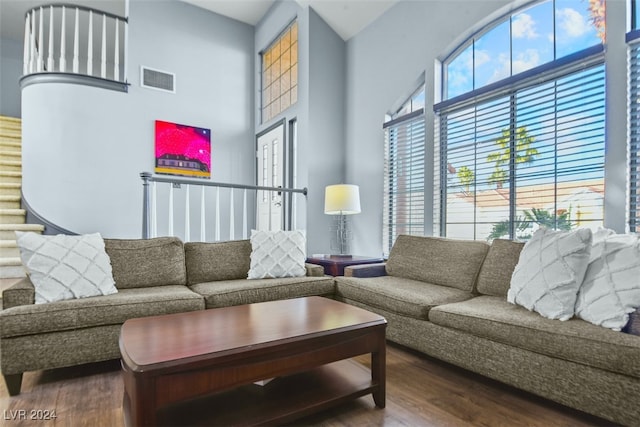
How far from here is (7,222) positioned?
4297 mm

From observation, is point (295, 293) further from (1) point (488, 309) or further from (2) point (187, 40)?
(2) point (187, 40)

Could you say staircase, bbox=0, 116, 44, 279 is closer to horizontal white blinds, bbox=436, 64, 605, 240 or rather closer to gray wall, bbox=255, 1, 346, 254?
gray wall, bbox=255, 1, 346, 254

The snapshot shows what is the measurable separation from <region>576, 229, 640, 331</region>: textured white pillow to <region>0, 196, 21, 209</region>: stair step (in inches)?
231

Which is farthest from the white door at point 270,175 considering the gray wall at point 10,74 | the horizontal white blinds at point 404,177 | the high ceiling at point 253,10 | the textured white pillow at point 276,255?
the gray wall at point 10,74

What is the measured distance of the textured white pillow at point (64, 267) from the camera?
2.07 m

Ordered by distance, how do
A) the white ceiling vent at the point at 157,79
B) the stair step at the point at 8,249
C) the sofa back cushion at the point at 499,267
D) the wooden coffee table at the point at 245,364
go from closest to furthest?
the wooden coffee table at the point at 245,364 → the sofa back cushion at the point at 499,267 → the stair step at the point at 8,249 → the white ceiling vent at the point at 157,79

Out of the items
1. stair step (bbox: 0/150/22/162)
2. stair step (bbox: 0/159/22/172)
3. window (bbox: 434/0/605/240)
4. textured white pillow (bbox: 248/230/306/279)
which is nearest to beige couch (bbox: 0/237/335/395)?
textured white pillow (bbox: 248/230/306/279)

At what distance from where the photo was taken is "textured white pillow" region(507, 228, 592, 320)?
177cm

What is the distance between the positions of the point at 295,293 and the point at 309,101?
2474 millimetres

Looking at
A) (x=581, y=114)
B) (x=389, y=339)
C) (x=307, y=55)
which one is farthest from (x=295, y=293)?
(x=307, y=55)

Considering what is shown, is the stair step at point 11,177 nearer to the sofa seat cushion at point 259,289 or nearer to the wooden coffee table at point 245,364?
the sofa seat cushion at point 259,289

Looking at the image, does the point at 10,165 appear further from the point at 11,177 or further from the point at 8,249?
the point at 8,249

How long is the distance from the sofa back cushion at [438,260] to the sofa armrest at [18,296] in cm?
254

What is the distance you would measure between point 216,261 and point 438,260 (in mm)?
1831
